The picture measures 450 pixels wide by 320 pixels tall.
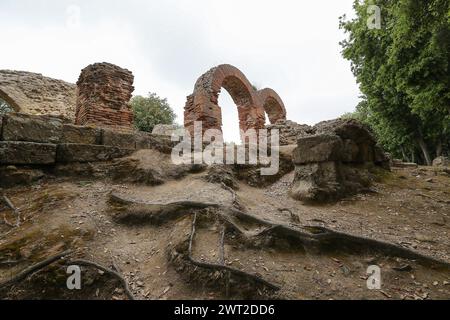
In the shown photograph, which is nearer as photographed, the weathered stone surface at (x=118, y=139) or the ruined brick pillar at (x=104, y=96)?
the weathered stone surface at (x=118, y=139)

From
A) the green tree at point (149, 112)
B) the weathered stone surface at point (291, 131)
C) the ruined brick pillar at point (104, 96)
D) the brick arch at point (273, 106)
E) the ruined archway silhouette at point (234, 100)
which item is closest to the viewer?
the ruined brick pillar at point (104, 96)

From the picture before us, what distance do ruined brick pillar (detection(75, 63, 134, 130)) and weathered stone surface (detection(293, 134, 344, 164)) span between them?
6604mm

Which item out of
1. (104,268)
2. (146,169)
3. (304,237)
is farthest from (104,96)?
(304,237)

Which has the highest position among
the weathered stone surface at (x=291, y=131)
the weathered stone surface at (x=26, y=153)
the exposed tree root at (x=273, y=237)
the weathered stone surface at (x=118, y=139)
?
the weathered stone surface at (x=291, y=131)

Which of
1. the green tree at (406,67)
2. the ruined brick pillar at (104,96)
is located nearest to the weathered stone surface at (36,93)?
the ruined brick pillar at (104,96)

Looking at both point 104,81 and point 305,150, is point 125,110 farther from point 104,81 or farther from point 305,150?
point 305,150

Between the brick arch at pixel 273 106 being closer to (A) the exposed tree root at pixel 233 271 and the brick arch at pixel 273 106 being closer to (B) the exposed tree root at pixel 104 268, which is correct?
(A) the exposed tree root at pixel 233 271

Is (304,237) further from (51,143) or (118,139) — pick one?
(51,143)

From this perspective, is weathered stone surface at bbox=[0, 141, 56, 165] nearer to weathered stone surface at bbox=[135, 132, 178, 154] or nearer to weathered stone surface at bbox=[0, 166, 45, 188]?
weathered stone surface at bbox=[0, 166, 45, 188]

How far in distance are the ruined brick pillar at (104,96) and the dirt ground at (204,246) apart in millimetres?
4648

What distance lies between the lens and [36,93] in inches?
559

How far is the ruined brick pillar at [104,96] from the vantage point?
9109 millimetres

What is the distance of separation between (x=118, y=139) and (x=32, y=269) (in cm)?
373
